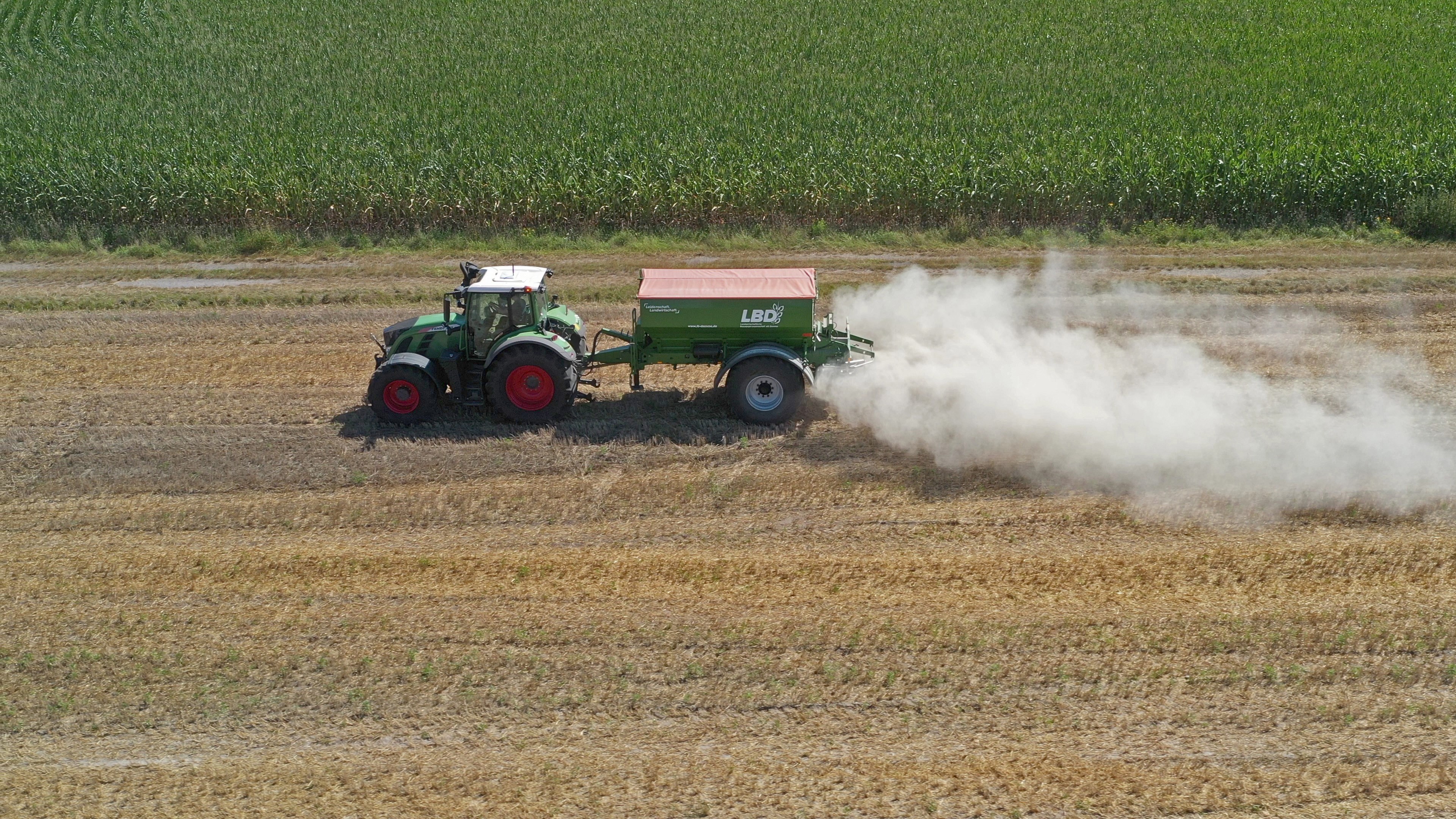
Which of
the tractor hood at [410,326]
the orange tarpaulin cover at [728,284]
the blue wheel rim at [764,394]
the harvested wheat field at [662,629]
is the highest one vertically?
the orange tarpaulin cover at [728,284]

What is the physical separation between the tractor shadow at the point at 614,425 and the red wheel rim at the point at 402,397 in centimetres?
21

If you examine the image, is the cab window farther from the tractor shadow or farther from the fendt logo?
the fendt logo

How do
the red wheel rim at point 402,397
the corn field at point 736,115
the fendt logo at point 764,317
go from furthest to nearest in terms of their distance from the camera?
the corn field at point 736,115, the red wheel rim at point 402,397, the fendt logo at point 764,317

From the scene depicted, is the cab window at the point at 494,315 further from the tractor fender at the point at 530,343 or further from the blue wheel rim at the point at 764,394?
the blue wheel rim at the point at 764,394

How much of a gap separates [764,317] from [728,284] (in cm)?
67

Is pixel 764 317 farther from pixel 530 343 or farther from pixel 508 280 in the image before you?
pixel 508 280

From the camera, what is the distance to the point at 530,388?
40.7ft

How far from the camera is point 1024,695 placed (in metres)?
8.06

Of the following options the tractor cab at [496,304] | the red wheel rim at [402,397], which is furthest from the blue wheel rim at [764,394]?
the red wheel rim at [402,397]

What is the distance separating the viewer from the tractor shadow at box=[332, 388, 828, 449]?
40.2 feet

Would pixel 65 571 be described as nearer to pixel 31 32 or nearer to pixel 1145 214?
pixel 1145 214

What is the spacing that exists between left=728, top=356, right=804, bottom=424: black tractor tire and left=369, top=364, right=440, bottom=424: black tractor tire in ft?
11.4

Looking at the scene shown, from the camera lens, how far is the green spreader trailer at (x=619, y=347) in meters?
12.0

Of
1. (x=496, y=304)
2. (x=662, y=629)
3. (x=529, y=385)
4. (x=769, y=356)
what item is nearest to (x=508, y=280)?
(x=496, y=304)
